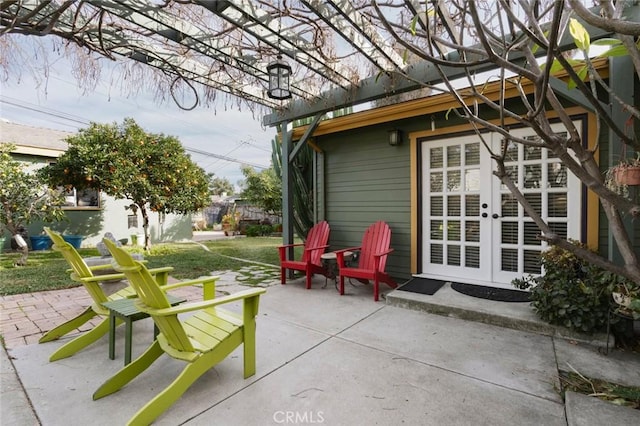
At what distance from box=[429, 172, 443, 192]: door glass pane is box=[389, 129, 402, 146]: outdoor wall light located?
0.67 m

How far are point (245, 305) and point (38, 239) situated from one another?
895 centimetres

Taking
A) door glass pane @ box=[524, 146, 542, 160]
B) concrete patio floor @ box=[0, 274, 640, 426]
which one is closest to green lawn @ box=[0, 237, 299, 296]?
concrete patio floor @ box=[0, 274, 640, 426]

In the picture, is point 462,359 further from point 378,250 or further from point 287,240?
point 287,240

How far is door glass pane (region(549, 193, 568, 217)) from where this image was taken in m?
3.39

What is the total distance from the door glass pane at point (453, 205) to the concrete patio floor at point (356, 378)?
1.39 meters

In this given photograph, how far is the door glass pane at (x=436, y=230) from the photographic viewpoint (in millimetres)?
4195

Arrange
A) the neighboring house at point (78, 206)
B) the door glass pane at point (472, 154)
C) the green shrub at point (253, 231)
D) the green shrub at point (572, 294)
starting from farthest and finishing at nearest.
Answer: the green shrub at point (253, 231)
the neighboring house at point (78, 206)
the door glass pane at point (472, 154)
the green shrub at point (572, 294)

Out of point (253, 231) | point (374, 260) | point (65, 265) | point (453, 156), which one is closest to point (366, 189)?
point (453, 156)

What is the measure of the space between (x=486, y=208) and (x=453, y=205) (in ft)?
1.32

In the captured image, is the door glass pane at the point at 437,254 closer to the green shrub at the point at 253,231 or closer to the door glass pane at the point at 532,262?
the door glass pane at the point at 532,262

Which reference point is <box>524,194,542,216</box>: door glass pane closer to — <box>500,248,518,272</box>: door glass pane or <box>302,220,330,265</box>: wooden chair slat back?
<box>500,248,518,272</box>: door glass pane

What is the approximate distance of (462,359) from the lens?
2215 millimetres

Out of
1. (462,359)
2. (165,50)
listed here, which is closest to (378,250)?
(462,359)

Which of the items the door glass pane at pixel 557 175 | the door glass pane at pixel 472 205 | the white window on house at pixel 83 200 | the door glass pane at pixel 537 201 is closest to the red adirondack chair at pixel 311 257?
the door glass pane at pixel 472 205
